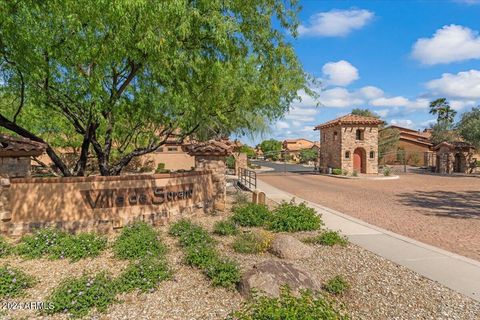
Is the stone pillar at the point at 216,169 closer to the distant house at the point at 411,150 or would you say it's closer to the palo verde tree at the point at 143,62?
Answer: the palo verde tree at the point at 143,62

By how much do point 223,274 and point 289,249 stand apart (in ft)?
6.82

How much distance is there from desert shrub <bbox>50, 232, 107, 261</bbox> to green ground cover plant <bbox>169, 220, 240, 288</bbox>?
178 cm

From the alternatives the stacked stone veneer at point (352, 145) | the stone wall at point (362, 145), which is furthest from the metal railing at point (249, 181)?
the stone wall at point (362, 145)

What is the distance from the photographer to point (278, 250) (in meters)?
6.79

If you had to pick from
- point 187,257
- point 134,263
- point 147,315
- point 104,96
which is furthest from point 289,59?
point 147,315

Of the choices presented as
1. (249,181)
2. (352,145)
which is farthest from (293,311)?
(352,145)

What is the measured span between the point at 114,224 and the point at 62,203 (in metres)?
1.41

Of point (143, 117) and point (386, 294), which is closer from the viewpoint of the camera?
point (386, 294)

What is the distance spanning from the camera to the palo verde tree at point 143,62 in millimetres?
6363

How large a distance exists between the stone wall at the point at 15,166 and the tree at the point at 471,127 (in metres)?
38.7

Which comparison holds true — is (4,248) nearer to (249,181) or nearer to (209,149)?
(209,149)

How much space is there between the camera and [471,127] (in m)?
33.1

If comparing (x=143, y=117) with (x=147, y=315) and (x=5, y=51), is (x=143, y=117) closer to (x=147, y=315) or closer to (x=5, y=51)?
(x=5, y=51)

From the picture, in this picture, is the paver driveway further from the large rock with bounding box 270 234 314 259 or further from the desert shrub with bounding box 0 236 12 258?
the desert shrub with bounding box 0 236 12 258
